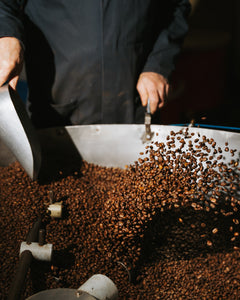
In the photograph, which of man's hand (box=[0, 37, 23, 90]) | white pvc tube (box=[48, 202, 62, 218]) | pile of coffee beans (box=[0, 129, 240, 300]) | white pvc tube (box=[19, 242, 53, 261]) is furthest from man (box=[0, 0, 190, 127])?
white pvc tube (box=[19, 242, 53, 261])

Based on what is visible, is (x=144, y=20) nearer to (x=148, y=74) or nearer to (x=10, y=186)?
(x=148, y=74)

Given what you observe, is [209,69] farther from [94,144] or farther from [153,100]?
[94,144]

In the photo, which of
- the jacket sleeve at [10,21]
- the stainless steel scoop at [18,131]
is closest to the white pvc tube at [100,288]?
the stainless steel scoop at [18,131]

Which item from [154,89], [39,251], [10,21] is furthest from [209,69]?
[39,251]

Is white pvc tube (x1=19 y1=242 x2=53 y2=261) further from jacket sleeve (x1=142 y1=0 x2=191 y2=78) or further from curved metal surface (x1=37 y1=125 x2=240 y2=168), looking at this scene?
jacket sleeve (x1=142 y1=0 x2=191 y2=78)

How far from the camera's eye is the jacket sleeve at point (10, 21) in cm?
110

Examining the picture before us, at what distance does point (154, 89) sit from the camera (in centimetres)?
130

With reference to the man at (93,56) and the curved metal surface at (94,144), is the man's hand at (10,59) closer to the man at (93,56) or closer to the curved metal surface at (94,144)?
the man at (93,56)

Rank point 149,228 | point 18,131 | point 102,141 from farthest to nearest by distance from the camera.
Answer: point 102,141 → point 149,228 → point 18,131

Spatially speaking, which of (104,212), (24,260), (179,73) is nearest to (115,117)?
(104,212)

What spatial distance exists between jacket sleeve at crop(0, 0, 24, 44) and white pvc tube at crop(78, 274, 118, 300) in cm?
99

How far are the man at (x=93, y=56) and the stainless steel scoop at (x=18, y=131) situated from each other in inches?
16.7

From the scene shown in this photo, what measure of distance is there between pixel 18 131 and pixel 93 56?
24.9 inches

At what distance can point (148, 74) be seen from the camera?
55.6 inches
